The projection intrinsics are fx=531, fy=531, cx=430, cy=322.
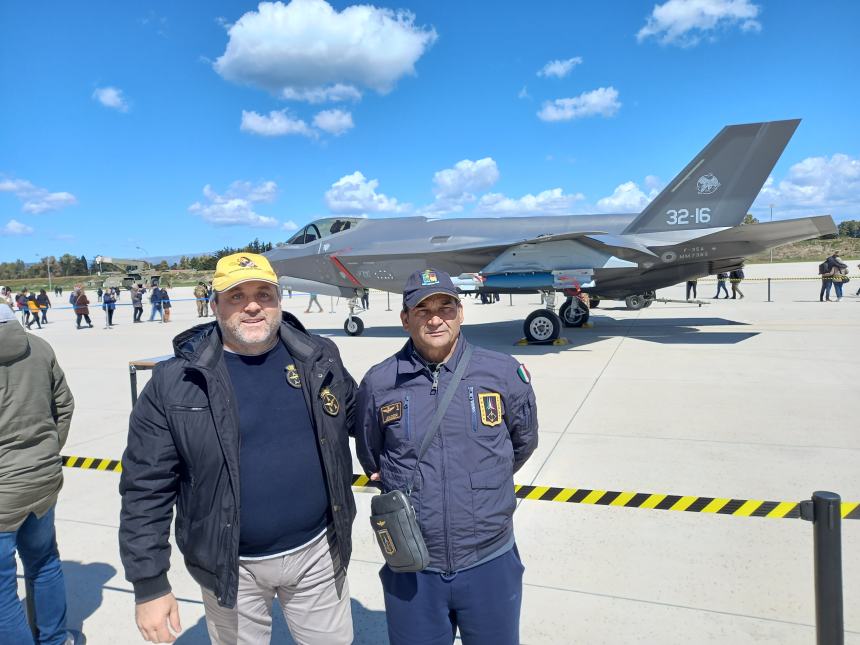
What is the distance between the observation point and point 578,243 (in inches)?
477

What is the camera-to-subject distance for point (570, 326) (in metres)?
15.8

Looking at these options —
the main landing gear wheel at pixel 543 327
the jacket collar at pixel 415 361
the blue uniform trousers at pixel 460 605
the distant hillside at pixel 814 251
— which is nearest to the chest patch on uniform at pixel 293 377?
the jacket collar at pixel 415 361

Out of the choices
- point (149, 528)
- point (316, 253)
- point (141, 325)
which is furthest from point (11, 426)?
point (141, 325)

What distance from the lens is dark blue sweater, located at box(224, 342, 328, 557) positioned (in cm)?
200

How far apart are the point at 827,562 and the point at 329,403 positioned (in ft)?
6.80

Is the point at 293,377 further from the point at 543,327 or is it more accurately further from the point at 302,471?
the point at 543,327

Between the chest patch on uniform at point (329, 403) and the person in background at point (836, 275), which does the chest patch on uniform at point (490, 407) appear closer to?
the chest patch on uniform at point (329, 403)

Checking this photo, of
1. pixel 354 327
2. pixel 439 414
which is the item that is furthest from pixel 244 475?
pixel 354 327

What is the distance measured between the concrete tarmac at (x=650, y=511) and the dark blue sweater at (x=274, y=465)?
1198mm

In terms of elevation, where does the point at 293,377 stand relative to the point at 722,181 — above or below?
below

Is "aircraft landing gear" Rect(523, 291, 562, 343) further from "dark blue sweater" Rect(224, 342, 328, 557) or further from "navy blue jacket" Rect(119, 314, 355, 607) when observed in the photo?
"navy blue jacket" Rect(119, 314, 355, 607)

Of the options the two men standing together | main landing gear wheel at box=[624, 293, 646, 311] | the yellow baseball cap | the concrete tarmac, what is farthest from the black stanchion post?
main landing gear wheel at box=[624, 293, 646, 311]

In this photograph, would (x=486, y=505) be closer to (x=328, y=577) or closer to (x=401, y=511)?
(x=401, y=511)

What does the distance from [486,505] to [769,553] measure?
8.45 ft
